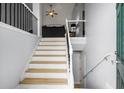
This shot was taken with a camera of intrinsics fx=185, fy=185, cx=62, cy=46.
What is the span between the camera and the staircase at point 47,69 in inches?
167

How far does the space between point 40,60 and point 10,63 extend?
2095mm

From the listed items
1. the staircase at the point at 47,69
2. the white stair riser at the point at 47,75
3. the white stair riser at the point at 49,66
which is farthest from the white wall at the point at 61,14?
the white stair riser at the point at 47,75

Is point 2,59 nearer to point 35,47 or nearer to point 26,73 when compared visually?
point 26,73

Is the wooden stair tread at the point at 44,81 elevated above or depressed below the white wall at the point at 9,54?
below

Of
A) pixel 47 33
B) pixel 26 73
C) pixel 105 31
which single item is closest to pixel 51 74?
pixel 26 73

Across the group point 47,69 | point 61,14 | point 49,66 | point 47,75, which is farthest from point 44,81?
point 61,14

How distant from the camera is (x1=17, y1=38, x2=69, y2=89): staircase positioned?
4254 millimetres

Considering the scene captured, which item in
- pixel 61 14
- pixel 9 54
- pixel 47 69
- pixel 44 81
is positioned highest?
pixel 61 14

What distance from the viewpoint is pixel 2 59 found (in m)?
3.11

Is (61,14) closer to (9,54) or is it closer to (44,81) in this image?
(44,81)

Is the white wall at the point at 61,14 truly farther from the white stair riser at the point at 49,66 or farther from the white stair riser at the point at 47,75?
the white stair riser at the point at 47,75

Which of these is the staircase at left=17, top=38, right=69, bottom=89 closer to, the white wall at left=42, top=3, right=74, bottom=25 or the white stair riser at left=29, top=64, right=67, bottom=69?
the white stair riser at left=29, top=64, right=67, bottom=69

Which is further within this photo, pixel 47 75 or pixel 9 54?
pixel 47 75

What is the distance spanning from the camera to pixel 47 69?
201 inches
